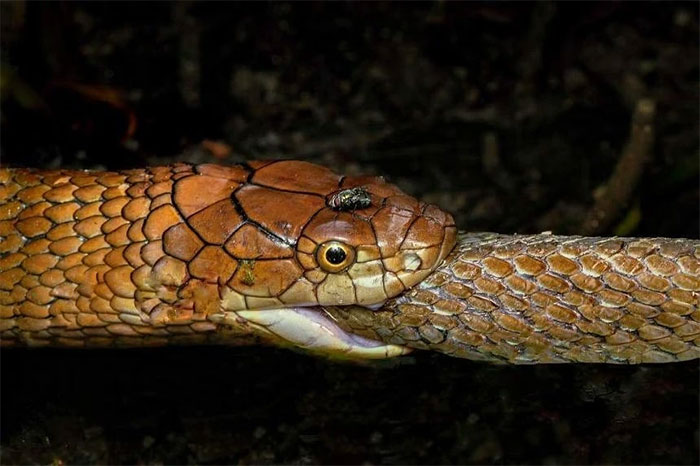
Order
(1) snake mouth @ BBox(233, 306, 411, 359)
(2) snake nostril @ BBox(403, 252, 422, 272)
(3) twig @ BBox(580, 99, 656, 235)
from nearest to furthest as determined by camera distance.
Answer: (2) snake nostril @ BBox(403, 252, 422, 272) → (1) snake mouth @ BBox(233, 306, 411, 359) → (3) twig @ BBox(580, 99, 656, 235)

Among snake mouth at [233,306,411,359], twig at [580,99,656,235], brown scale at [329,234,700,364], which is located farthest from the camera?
twig at [580,99,656,235]

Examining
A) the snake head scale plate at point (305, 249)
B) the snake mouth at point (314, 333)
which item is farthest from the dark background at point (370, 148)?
the snake head scale plate at point (305, 249)

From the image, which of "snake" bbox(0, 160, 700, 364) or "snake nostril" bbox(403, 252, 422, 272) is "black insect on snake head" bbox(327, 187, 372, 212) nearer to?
"snake" bbox(0, 160, 700, 364)

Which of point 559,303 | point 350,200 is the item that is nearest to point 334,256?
point 350,200

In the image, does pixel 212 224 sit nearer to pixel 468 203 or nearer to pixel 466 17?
pixel 468 203

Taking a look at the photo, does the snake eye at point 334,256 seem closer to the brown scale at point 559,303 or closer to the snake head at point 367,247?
the snake head at point 367,247

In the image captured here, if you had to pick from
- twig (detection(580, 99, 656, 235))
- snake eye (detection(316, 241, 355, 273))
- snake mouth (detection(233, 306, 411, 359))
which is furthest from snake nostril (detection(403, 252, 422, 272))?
twig (detection(580, 99, 656, 235))

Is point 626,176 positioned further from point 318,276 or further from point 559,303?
point 318,276
